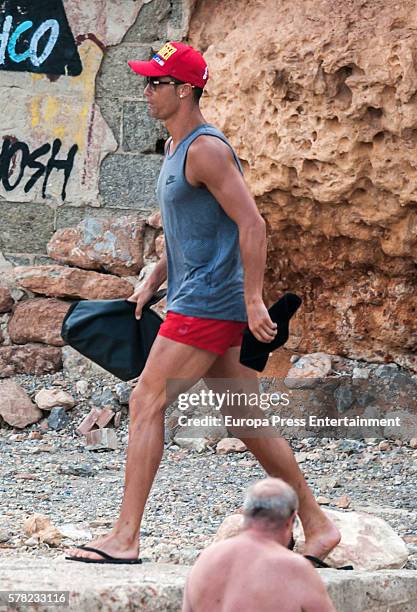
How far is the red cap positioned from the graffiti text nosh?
3.70 metres

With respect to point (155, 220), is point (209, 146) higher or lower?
higher

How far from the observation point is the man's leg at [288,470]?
4320 mm

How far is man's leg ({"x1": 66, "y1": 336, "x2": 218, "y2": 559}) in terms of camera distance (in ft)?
13.6

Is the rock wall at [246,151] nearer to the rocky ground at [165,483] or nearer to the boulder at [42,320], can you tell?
the boulder at [42,320]

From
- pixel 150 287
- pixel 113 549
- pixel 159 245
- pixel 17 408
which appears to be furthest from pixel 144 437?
pixel 159 245

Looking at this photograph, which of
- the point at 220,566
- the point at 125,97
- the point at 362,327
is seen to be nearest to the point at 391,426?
the point at 362,327

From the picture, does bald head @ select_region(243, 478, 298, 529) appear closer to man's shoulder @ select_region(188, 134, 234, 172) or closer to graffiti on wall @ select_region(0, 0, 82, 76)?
man's shoulder @ select_region(188, 134, 234, 172)

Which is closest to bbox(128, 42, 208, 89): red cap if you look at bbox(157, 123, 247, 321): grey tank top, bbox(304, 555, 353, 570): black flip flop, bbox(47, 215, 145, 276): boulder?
bbox(157, 123, 247, 321): grey tank top

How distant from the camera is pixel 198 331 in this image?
13.9 feet

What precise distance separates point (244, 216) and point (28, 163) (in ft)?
13.6

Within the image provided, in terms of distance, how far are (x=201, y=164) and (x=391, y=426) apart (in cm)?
347

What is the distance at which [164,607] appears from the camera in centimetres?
379

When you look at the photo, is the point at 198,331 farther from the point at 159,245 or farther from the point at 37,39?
the point at 37,39

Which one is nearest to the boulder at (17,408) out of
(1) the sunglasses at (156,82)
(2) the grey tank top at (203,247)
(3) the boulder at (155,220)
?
(3) the boulder at (155,220)
